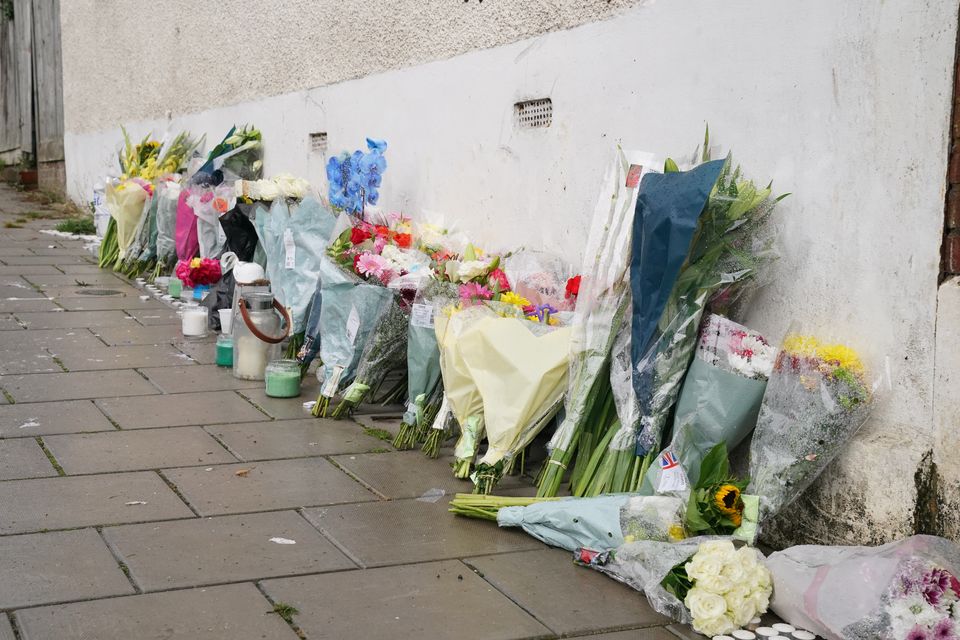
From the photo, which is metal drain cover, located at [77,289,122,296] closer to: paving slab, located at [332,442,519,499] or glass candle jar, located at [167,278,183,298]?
glass candle jar, located at [167,278,183,298]

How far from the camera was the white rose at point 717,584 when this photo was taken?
2.84 m

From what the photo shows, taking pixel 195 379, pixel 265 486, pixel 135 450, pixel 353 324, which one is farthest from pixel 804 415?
pixel 195 379

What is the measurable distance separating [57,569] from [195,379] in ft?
7.94

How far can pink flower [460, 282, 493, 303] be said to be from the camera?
4.25 metres

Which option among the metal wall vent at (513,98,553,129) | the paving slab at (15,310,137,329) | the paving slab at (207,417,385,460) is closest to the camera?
the paving slab at (207,417,385,460)

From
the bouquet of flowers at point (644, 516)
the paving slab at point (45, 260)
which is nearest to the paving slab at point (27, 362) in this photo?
the bouquet of flowers at point (644, 516)

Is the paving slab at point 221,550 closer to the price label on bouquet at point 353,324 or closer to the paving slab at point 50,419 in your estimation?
the paving slab at point 50,419

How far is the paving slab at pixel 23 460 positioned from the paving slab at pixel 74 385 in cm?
69

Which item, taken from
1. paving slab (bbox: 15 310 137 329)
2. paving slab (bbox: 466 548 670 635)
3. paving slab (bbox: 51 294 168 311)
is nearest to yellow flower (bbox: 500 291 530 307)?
paving slab (bbox: 466 548 670 635)

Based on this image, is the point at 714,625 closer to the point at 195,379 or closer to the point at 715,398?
the point at 715,398

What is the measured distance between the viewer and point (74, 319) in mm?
6754

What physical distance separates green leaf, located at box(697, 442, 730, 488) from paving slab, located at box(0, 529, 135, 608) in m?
1.71

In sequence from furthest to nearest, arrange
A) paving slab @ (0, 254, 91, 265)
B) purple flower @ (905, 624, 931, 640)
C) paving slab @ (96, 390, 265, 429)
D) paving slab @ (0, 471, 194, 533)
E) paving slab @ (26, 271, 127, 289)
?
paving slab @ (0, 254, 91, 265), paving slab @ (26, 271, 127, 289), paving slab @ (96, 390, 265, 429), paving slab @ (0, 471, 194, 533), purple flower @ (905, 624, 931, 640)

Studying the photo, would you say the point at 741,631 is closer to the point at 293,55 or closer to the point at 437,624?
the point at 437,624
